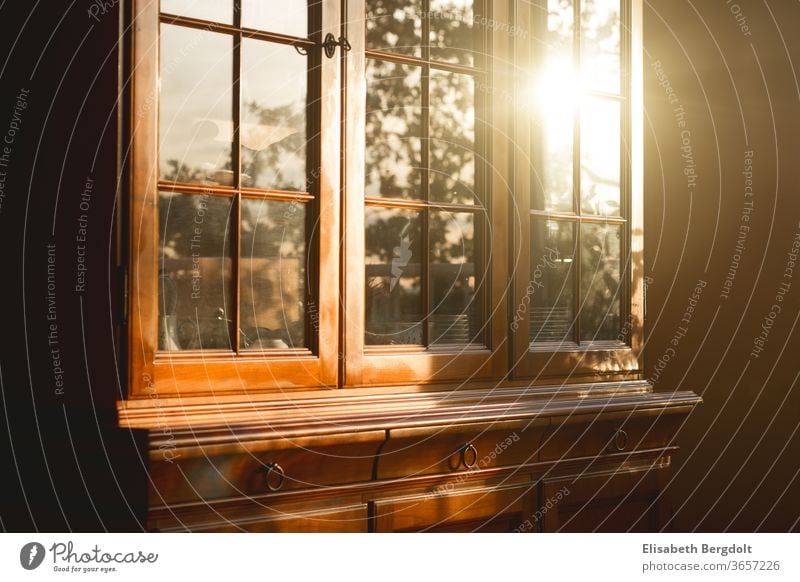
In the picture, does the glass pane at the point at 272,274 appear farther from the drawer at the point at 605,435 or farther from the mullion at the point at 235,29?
the drawer at the point at 605,435

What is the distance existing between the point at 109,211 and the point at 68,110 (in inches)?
13.2

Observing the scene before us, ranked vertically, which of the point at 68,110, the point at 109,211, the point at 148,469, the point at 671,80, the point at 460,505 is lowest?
the point at 460,505

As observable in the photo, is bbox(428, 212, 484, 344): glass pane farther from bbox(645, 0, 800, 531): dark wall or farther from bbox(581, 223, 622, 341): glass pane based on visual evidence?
bbox(645, 0, 800, 531): dark wall

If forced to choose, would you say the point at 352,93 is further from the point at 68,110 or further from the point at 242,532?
the point at 242,532

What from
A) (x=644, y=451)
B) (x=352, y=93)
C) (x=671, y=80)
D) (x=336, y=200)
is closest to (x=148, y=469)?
(x=336, y=200)

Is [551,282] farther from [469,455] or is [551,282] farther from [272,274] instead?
[272,274]

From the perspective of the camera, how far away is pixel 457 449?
7.52ft

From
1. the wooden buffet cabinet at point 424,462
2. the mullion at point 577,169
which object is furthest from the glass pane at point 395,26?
the wooden buffet cabinet at point 424,462

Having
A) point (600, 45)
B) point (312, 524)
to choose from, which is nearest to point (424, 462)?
point (312, 524)

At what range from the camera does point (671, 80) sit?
364 centimetres

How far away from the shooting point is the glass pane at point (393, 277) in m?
2.29

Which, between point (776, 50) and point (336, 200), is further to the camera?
point (776, 50)

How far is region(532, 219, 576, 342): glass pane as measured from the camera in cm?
259

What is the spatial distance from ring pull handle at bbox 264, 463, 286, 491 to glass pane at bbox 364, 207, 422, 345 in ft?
1.50
